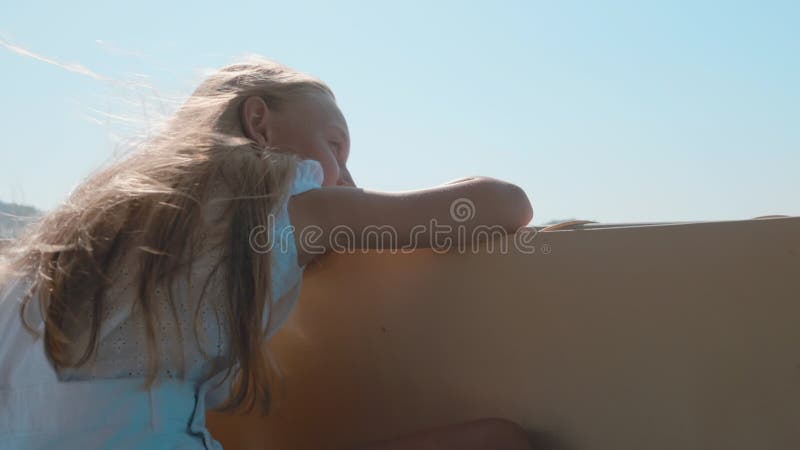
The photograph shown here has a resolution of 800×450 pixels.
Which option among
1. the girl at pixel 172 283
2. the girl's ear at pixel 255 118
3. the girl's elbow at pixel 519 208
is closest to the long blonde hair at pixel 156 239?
the girl at pixel 172 283

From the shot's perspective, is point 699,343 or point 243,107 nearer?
point 699,343

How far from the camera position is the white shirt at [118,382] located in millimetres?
1005

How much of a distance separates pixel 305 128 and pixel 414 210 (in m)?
0.41

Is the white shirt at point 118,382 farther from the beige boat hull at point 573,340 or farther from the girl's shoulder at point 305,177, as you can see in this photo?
the beige boat hull at point 573,340

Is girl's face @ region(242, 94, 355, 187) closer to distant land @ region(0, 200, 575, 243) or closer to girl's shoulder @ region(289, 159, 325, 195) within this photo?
girl's shoulder @ region(289, 159, 325, 195)

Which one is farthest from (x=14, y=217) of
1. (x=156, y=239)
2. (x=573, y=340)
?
(x=573, y=340)

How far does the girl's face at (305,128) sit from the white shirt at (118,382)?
0.44m

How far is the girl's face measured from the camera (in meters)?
1.46

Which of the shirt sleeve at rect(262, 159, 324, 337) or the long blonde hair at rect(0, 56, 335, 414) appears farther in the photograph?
the shirt sleeve at rect(262, 159, 324, 337)

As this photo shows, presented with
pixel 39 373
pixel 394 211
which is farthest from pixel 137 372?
pixel 394 211

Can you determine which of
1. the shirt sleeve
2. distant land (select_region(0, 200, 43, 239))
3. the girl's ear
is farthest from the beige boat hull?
distant land (select_region(0, 200, 43, 239))

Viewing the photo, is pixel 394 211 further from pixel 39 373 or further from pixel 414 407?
pixel 39 373

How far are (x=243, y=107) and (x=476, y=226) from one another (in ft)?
1.82

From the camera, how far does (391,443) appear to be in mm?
1122
